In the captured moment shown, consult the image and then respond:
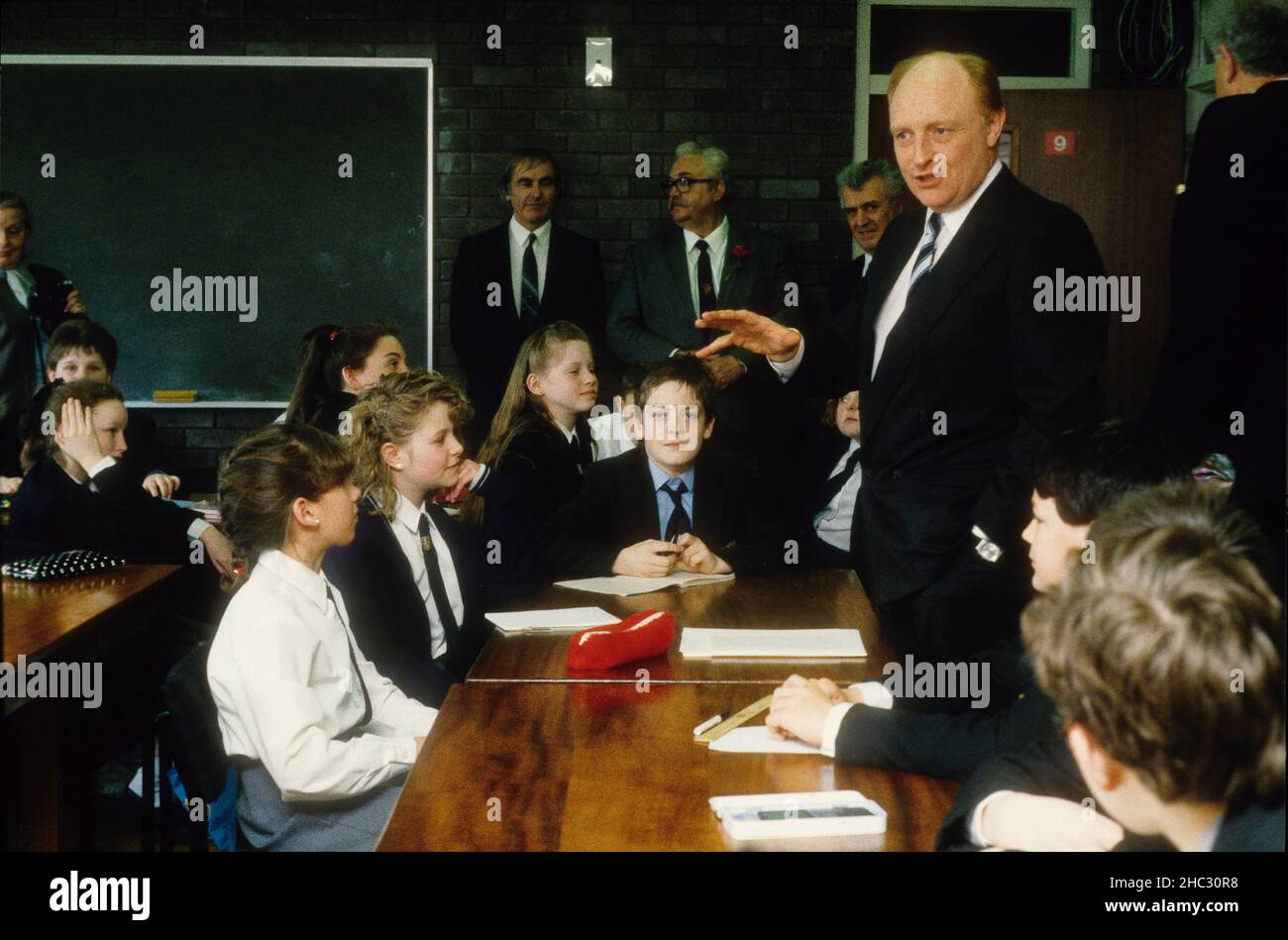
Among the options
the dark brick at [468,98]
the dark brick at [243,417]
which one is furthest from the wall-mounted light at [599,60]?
the dark brick at [243,417]

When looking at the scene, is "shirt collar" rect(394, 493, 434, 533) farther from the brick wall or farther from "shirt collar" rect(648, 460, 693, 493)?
the brick wall

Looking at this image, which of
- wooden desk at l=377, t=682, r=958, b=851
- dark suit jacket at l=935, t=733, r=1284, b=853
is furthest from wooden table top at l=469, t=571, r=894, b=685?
dark suit jacket at l=935, t=733, r=1284, b=853

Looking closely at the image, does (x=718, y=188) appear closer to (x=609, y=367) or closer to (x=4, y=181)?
(x=609, y=367)

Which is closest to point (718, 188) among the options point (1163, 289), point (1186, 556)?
point (1163, 289)

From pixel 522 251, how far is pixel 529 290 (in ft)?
0.61

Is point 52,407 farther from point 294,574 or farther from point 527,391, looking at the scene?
point 294,574

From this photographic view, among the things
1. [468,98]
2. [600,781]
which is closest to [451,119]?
[468,98]

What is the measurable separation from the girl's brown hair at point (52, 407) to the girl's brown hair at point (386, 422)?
1.12 metres

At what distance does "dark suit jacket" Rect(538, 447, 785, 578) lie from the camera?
316cm

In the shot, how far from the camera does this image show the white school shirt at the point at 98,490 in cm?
330

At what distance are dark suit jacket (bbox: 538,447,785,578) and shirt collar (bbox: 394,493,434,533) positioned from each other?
0.43 metres

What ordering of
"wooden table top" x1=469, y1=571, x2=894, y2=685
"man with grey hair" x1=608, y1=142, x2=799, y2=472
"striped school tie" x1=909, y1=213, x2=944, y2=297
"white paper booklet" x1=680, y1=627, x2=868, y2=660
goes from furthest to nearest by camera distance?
"man with grey hair" x1=608, y1=142, x2=799, y2=472 → "striped school tie" x1=909, y1=213, x2=944, y2=297 → "white paper booklet" x1=680, y1=627, x2=868, y2=660 → "wooden table top" x1=469, y1=571, x2=894, y2=685
